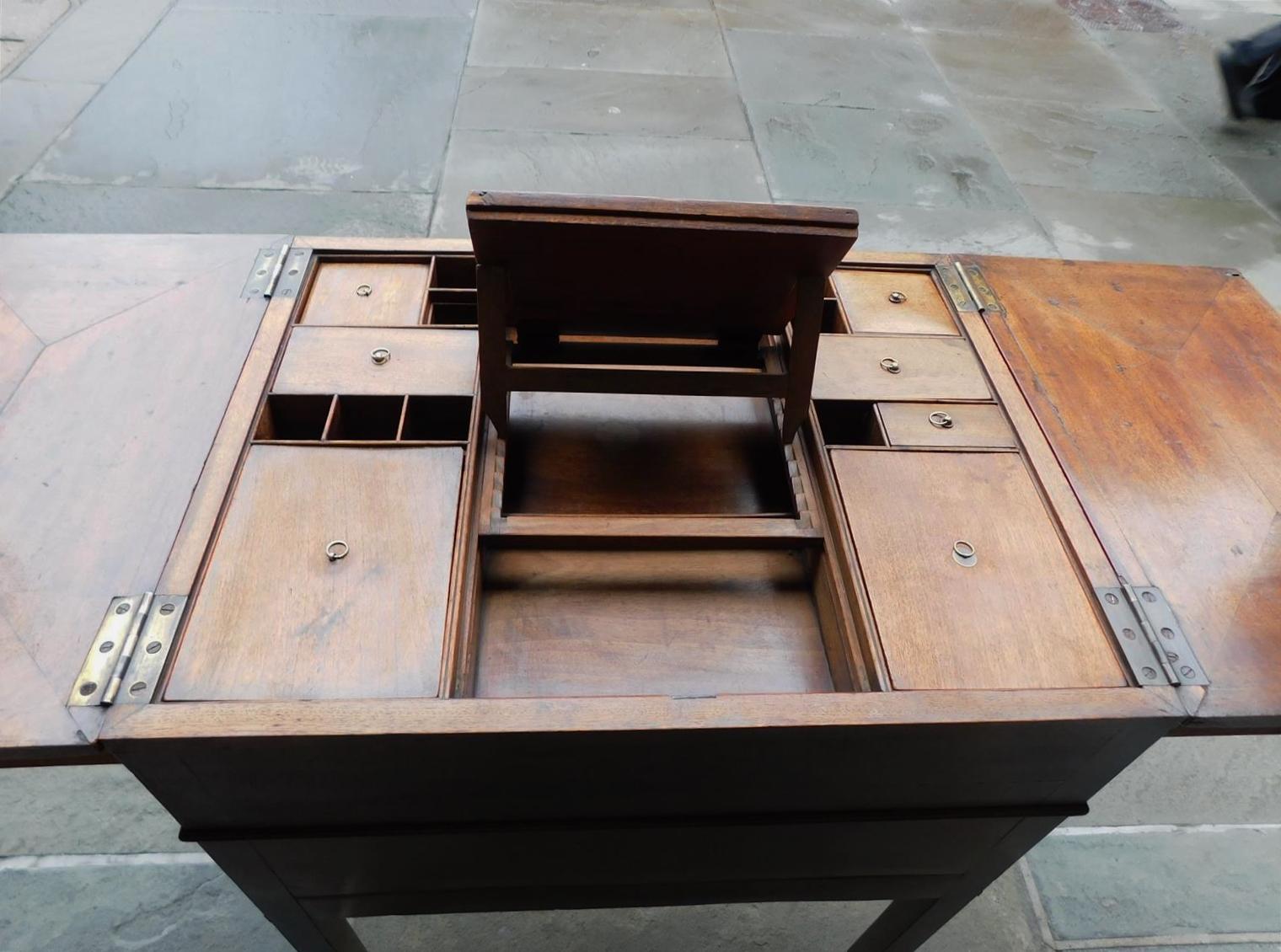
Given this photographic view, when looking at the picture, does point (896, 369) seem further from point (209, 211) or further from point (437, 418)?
point (209, 211)

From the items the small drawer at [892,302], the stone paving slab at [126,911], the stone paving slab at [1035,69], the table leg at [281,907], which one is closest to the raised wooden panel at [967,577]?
the small drawer at [892,302]

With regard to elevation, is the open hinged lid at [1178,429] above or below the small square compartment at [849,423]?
above

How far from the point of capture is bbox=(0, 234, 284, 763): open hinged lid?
929 mm

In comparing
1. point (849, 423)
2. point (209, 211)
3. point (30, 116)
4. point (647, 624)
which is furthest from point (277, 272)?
point (30, 116)

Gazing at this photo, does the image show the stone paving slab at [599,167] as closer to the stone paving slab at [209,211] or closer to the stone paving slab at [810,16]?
the stone paving slab at [209,211]

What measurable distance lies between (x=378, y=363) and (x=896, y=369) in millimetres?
849

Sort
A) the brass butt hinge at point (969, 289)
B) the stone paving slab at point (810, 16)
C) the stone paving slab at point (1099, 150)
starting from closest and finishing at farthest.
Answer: the brass butt hinge at point (969, 289), the stone paving slab at point (1099, 150), the stone paving slab at point (810, 16)

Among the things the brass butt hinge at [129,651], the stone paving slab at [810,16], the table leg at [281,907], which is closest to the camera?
the brass butt hinge at [129,651]

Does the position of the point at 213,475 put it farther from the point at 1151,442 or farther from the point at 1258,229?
the point at 1258,229

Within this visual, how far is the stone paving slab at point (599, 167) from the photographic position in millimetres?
3463

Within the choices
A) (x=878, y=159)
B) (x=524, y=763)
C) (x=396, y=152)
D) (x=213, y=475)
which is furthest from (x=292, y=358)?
(x=878, y=159)

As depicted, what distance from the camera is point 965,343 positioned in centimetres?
143

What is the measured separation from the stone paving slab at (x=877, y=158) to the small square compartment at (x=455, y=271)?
7.63 ft

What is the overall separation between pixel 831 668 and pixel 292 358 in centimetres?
95
